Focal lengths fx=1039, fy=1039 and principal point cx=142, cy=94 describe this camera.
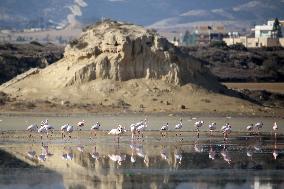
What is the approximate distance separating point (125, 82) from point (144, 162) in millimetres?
16684

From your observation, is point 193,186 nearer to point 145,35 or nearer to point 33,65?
point 145,35

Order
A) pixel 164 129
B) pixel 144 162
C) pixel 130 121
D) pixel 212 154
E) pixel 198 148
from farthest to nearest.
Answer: pixel 130 121 → pixel 164 129 → pixel 198 148 → pixel 212 154 → pixel 144 162

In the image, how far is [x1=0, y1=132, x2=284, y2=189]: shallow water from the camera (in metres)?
24.1

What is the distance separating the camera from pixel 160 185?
23.4 metres

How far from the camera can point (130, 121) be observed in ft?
132

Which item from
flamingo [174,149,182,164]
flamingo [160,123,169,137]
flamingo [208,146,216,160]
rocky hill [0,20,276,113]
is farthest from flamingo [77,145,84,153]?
rocky hill [0,20,276,113]

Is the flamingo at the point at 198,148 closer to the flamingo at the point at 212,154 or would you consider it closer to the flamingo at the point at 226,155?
the flamingo at the point at 212,154

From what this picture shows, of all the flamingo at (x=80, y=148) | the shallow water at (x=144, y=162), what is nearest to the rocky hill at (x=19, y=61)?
the shallow water at (x=144, y=162)

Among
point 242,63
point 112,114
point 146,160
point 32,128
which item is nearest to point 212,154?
point 146,160

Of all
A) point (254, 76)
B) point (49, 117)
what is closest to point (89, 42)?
point (49, 117)

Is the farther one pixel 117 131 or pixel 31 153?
pixel 117 131

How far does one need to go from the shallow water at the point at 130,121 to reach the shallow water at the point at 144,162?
2924mm

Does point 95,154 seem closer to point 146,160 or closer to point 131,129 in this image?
point 146,160

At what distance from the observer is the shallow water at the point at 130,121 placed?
38.6 m
